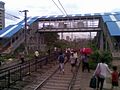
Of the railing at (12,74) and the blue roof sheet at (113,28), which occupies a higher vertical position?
the blue roof sheet at (113,28)

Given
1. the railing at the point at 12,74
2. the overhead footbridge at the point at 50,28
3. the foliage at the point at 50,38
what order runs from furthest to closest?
1. the foliage at the point at 50,38
2. the overhead footbridge at the point at 50,28
3. the railing at the point at 12,74

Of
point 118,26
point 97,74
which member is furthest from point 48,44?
point 97,74

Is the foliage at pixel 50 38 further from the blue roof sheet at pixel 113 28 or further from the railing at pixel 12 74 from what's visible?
the railing at pixel 12 74

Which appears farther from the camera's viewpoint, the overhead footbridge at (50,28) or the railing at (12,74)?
the overhead footbridge at (50,28)

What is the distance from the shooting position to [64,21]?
70.5 metres

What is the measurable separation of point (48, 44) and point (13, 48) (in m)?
20.7

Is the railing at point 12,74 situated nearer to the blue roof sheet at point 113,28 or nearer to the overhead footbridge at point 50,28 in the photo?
the blue roof sheet at point 113,28

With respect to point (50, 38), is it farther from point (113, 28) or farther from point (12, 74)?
point (12, 74)

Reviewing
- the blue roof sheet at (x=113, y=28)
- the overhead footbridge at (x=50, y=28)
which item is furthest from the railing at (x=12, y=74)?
the overhead footbridge at (x=50, y=28)

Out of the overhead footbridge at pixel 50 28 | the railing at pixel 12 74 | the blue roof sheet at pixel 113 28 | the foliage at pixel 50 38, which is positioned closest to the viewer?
the railing at pixel 12 74

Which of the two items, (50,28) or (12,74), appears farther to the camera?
(50,28)

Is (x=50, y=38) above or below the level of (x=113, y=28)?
below

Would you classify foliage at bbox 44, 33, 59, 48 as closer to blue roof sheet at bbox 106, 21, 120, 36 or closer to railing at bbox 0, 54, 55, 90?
blue roof sheet at bbox 106, 21, 120, 36

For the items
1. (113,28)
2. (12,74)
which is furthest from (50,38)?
(12,74)
